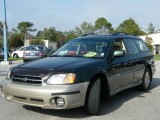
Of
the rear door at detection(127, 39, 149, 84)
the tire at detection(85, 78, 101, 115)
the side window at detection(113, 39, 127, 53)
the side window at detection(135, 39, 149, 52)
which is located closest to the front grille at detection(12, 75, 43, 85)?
the tire at detection(85, 78, 101, 115)

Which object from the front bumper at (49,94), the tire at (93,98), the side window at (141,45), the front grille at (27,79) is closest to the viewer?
the front bumper at (49,94)

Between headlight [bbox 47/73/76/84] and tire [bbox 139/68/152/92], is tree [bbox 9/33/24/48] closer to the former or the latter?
tire [bbox 139/68/152/92]

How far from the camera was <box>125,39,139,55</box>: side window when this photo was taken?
790 cm

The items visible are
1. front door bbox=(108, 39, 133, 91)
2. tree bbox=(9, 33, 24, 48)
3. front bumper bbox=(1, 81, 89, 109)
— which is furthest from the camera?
tree bbox=(9, 33, 24, 48)

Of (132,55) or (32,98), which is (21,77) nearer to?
(32,98)

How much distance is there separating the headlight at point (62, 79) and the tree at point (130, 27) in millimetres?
70830

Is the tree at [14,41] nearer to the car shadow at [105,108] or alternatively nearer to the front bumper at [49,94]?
the car shadow at [105,108]

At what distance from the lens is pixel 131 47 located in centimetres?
809

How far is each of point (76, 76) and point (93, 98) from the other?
0.67m

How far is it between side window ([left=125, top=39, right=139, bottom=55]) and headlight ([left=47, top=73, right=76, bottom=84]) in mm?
2695

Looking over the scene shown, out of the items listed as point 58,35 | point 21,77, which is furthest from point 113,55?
point 58,35

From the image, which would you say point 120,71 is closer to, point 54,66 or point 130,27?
point 54,66

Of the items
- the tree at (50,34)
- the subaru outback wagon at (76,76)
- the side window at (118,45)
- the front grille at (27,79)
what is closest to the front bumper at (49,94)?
the subaru outback wagon at (76,76)

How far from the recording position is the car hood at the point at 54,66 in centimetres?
565
